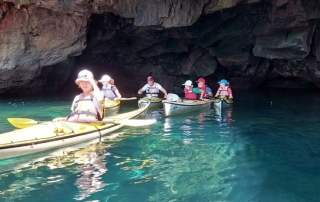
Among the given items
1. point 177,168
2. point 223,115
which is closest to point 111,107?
point 223,115

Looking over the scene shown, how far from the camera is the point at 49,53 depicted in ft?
47.0

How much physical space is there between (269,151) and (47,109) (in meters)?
8.24

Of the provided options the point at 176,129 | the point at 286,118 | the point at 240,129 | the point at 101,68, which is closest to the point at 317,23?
the point at 286,118

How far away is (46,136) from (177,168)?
2369 millimetres

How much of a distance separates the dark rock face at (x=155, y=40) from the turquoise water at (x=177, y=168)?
6.11m

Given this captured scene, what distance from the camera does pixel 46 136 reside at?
586cm

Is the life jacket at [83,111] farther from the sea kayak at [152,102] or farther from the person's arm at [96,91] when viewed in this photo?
the sea kayak at [152,102]

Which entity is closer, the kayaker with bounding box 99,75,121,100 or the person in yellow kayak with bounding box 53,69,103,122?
the person in yellow kayak with bounding box 53,69,103,122

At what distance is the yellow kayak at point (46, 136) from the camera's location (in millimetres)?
5273

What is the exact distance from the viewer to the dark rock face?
13062 millimetres

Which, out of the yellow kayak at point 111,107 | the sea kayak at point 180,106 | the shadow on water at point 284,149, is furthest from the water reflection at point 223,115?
the yellow kayak at point 111,107

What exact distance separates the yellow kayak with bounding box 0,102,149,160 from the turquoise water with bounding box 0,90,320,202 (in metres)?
0.15

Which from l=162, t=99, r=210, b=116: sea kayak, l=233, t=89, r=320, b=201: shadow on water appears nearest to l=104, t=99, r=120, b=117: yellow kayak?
l=162, t=99, r=210, b=116: sea kayak

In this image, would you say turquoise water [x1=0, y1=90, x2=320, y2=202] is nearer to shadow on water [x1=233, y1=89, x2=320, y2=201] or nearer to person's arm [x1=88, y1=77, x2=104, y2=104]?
shadow on water [x1=233, y1=89, x2=320, y2=201]
